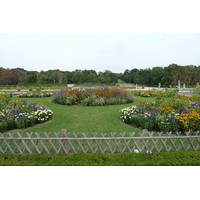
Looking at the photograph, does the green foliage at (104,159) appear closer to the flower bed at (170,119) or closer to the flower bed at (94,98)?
the flower bed at (170,119)

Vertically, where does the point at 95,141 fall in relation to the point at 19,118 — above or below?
below

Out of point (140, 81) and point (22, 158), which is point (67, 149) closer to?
point (22, 158)

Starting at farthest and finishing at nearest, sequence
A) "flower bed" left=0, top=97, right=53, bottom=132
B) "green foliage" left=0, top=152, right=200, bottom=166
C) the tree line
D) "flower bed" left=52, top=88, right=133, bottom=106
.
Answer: the tree line
"flower bed" left=52, top=88, right=133, bottom=106
"flower bed" left=0, top=97, right=53, bottom=132
"green foliage" left=0, top=152, right=200, bottom=166

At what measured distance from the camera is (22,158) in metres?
3.22

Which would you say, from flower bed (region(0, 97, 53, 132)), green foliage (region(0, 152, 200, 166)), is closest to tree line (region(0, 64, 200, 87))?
flower bed (region(0, 97, 53, 132))

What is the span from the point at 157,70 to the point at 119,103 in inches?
1546

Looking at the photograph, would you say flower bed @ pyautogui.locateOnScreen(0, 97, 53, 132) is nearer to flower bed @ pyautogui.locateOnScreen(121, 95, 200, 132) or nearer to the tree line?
flower bed @ pyautogui.locateOnScreen(121, 95, 200, 132)

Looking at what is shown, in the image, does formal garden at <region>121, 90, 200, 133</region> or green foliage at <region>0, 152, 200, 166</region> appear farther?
formal garden at <region>121, 90, 200, 133</region>

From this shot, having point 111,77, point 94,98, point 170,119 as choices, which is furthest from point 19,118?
point 111,77

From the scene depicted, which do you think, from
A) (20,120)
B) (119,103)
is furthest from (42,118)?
(119,103)

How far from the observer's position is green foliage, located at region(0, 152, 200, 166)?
2.97 meters

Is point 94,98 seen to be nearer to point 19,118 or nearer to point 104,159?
point 19,118

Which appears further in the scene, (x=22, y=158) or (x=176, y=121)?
(x=176, y=121)

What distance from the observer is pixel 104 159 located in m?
3.16
